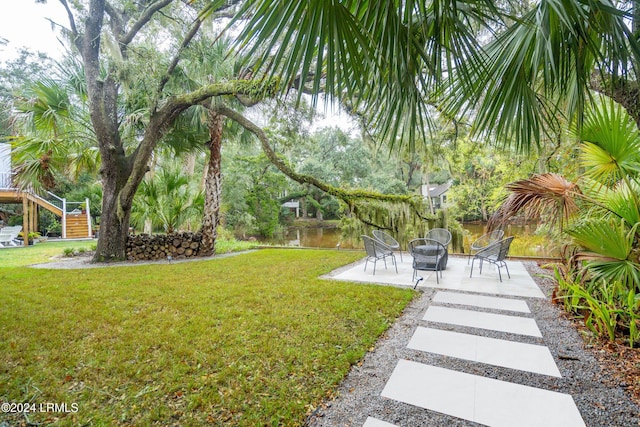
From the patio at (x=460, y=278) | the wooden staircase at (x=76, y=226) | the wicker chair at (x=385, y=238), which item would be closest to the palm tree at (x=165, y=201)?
the patio at (x=460, y=278)

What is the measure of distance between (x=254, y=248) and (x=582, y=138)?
753cm

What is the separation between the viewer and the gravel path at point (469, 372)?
161cm

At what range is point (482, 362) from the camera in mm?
2170

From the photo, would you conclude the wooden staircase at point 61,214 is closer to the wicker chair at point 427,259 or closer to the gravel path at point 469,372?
the wicker chair at point 427,259

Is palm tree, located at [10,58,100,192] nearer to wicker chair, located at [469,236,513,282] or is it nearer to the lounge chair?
the lounge chair

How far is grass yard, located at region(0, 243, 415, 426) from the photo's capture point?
67.9 inches

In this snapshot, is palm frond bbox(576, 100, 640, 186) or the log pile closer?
palm frond bbox(576, 100, 640, 186)

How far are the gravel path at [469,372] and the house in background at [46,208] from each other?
40.8 ft

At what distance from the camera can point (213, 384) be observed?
1901mm

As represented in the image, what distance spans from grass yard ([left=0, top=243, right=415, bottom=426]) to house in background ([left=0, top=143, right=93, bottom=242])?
785 centimetres

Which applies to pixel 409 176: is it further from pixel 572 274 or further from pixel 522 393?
pixel 522 393

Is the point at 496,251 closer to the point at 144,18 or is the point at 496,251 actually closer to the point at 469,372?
the point at 469,372

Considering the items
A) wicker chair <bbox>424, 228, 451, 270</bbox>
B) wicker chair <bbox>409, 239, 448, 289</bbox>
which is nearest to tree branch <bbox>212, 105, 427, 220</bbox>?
wicker chair <bbox>424, 228, 451, 270</bbox>

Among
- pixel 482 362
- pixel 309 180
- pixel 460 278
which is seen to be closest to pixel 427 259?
pixel 460 278
